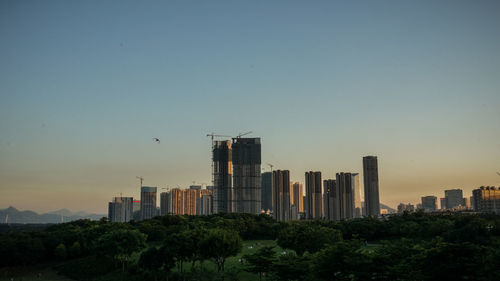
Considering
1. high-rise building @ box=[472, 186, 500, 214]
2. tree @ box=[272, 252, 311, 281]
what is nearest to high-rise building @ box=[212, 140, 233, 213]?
high-rise building @ box=[472, 186, 500, 214]

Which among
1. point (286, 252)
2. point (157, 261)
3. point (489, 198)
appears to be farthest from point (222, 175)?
point (157, 261)

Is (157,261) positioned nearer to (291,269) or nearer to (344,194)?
(291,269)

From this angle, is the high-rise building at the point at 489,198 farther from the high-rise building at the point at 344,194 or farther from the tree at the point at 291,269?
the tree at the point at 291,269

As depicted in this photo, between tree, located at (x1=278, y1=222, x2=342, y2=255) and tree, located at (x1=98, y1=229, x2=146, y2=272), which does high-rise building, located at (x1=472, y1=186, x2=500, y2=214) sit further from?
tree, located at (x1=98, y1=229, x2=146, y2=272)

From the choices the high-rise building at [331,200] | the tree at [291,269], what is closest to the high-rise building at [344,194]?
the high-rise building at [331,200]

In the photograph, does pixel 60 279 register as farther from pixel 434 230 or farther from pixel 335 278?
pixel 434 230
